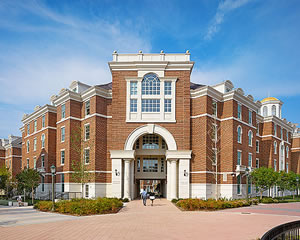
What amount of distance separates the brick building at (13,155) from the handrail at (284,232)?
5553 centimetres

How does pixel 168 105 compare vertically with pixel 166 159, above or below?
above

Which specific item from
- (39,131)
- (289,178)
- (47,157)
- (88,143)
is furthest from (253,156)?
(39,131)

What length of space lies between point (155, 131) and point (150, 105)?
2.96m

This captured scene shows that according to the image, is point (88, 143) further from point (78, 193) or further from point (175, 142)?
point (175, 142)

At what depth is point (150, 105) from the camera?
3228 cm

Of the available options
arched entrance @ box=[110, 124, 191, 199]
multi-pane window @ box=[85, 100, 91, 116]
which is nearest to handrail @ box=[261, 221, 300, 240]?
arched entrance @ box=[110, 124, 191, 199]

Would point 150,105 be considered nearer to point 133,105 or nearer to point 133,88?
point 133,105

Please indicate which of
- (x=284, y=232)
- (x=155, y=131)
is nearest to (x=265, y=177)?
(x=155, y=131)

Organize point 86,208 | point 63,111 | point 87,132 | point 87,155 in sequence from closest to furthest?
1. point 86,208
2. point 87,155
3. point 87,132
4. point 63,111

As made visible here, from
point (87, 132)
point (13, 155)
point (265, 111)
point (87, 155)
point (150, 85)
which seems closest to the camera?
point (150, 85)

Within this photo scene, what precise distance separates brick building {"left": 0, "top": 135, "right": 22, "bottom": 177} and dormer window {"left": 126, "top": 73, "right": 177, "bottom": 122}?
119 ft

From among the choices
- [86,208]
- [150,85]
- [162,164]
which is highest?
[150,85]

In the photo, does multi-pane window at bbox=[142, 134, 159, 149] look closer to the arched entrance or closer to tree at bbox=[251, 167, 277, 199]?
the arched entrance

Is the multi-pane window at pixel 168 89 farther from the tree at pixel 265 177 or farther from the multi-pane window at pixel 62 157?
the multi-pane window at pixel 62 157
